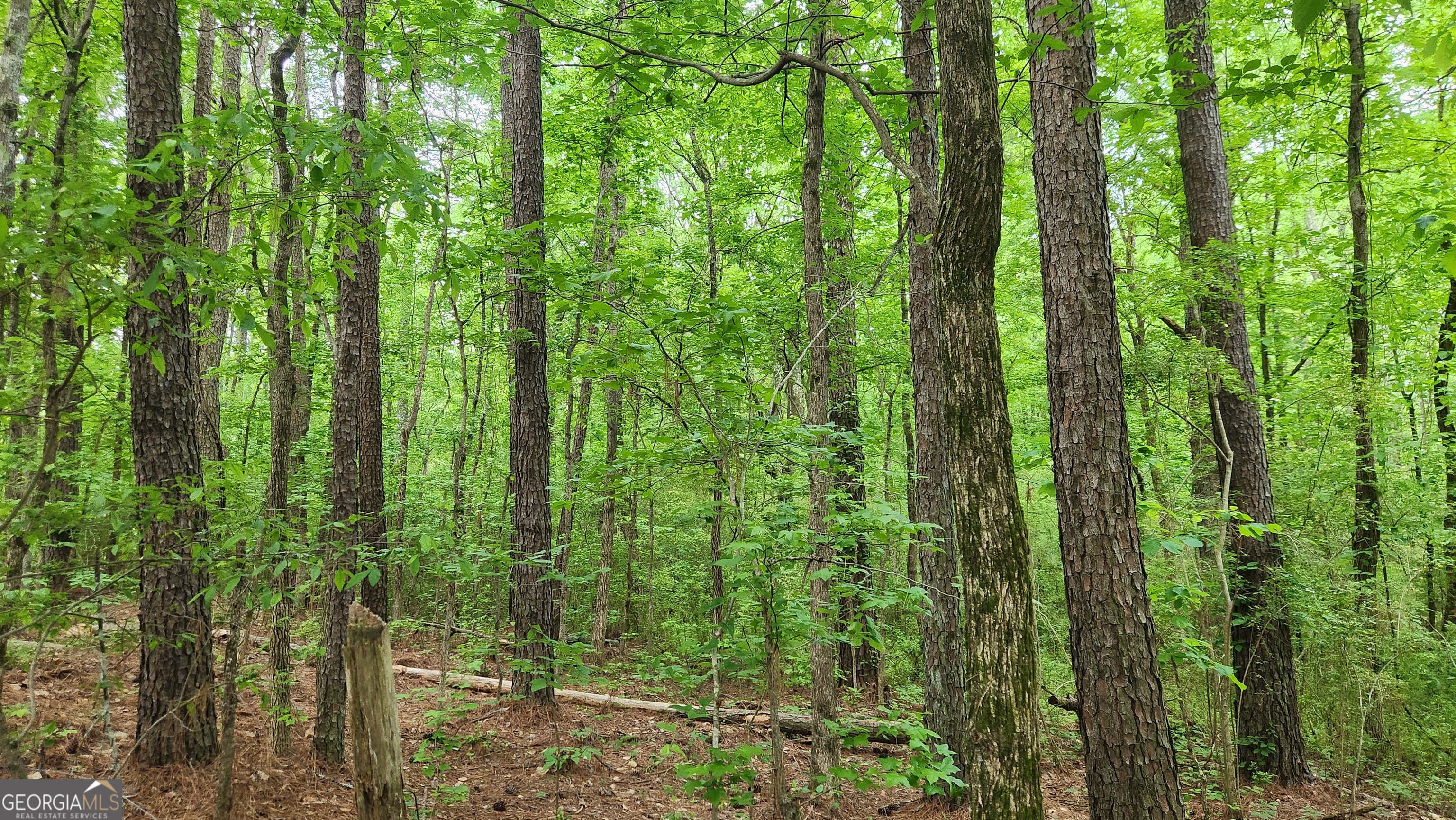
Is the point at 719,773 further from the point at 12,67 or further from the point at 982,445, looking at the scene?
the point at 12,67

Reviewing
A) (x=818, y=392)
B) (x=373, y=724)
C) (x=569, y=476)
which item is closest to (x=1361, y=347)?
(x=818, y=392)

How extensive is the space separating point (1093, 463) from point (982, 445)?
6.12ft

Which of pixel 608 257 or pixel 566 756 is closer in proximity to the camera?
pixel 566 756

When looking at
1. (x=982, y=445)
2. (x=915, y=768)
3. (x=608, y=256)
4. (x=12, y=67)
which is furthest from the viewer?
(x=608, y=256)

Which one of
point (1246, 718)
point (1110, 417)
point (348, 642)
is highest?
point (1110, 417)

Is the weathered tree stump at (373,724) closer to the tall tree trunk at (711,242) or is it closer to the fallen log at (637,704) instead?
the fallen log at (637,704)

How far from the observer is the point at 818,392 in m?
6.02

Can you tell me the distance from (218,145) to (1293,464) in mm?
11789

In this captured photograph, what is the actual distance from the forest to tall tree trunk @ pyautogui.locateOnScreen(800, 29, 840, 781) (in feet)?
0.17

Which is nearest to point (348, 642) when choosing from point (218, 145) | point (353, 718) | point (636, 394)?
point (353, 718)

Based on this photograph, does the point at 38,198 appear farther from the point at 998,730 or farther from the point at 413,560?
the point at 998,730

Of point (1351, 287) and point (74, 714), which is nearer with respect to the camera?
point (74, 714)

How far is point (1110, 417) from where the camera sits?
467cm

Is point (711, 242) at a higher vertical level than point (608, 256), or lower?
higher
